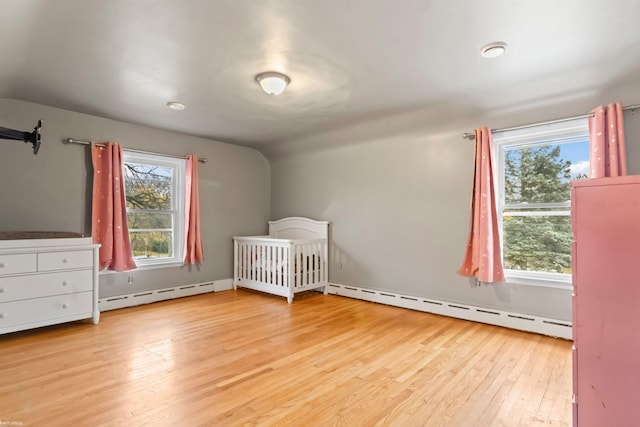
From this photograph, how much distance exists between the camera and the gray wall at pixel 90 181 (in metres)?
3.16

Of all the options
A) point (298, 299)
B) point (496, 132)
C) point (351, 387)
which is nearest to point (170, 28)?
point (351, 387)

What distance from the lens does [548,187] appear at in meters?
3.09

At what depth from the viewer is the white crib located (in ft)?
13.6

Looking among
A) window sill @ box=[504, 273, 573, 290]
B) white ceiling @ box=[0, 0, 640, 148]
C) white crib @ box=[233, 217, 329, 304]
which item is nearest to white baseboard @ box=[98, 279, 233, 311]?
white crib @ box=[233, 217, 329, 304]

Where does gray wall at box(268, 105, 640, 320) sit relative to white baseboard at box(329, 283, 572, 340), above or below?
above

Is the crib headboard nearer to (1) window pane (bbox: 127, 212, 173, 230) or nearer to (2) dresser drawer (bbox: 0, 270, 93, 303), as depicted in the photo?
(1) window pane (bbox: 127, 212, 173, 230)

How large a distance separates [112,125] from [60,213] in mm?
1108

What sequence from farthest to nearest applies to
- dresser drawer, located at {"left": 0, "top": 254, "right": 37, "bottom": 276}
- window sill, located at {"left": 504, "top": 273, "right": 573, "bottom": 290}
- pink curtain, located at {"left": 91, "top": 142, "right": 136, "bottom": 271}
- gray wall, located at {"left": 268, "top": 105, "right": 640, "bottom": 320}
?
pink curtain, located at {"left": 91, "top": 142, "right": 136, "bottom": 271} → gray wall, located at {"left": 268, "top": 105, "right": 640, "bottom": 320} → window sill, located at {"left": 504, "top": 273, "right": 573, "bottom": 290} → dresser drawer, located at {"left": 0, "top": 254, "right": 37, "bottom": 276}

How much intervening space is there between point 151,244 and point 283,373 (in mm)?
2867

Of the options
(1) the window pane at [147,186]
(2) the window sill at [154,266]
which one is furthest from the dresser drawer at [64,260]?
(1) the window pane at [147,186]

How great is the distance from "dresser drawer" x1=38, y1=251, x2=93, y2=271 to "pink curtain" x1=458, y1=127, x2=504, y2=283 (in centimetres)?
378

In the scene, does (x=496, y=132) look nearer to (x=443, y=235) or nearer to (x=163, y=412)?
(x=443, y=235)

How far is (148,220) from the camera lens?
13.8 ft

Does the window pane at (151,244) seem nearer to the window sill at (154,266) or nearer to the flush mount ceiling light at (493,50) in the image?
the window sill at (154,266)
